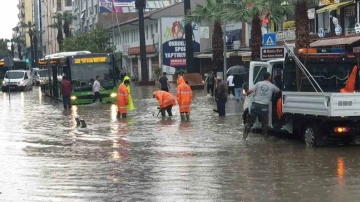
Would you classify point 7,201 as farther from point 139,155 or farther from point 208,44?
point 208,44

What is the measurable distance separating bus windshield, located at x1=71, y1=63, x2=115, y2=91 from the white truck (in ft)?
64.2

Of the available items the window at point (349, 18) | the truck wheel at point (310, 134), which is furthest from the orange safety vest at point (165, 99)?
the window at point (349, 18)

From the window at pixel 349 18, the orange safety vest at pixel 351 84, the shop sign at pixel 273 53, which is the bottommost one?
the orange safety vest at pixel 351 84

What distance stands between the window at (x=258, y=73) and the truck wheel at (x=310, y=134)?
3258 millimetres

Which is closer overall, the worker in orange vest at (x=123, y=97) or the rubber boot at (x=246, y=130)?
the rubber boot at (x=246, y=130)

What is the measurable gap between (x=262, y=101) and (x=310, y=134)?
171 cm

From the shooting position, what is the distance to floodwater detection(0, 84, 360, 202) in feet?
35.6

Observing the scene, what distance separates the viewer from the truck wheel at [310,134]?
16297 mm

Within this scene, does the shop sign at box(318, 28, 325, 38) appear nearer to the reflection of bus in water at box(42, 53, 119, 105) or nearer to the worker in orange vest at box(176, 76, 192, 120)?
the reflection of bus in water at box(42, 53, 119, 105)

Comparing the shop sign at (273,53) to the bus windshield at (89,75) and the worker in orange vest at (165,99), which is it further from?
the bus windshield at (89,75)

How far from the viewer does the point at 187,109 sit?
25.3 meters

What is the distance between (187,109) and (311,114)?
961cm

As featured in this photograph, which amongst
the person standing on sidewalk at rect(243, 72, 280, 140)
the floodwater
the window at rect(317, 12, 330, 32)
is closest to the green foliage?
the window at rect(317, 12, 330, 32)

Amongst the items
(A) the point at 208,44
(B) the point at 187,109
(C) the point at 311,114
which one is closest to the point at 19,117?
(B) the point at 187,109
